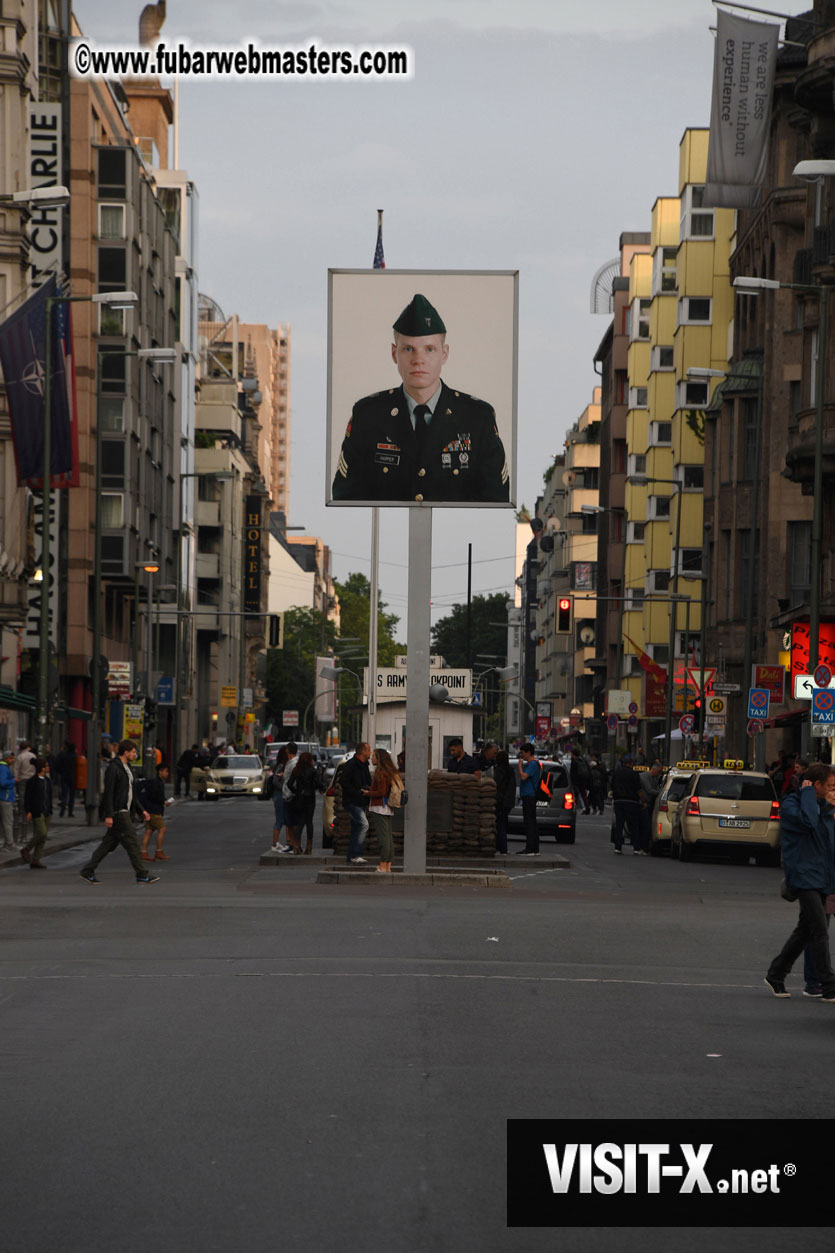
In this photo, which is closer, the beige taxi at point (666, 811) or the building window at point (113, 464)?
the beige taxi at point (666, 811)

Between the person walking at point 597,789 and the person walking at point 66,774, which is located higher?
the person walking at point 66,774

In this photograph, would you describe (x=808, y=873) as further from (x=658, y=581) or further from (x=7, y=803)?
(x=658, y=581)

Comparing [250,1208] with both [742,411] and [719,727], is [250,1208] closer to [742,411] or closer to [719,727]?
[719,727]

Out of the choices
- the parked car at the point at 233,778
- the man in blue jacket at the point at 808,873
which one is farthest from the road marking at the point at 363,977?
the parked car at the point at 233,778

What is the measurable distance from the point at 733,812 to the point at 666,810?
251 cm

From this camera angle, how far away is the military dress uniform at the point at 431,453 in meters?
28.4

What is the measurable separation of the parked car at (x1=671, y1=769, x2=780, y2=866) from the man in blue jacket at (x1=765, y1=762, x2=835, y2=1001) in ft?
71.0

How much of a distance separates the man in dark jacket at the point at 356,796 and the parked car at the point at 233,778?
39207mm

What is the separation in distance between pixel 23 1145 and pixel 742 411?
2541 inches

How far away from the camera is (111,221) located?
76.8m

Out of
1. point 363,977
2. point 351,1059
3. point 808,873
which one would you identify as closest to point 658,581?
point 808,873

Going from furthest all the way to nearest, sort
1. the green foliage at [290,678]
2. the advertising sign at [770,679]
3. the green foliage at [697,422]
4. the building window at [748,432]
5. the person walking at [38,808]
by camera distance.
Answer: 1. the green foliage at [290,678]
2. the green foliage at [697,422]
3. the building window at [748,432]
4. the advertising sign at [770,679]
5. the person walking at [38,808]

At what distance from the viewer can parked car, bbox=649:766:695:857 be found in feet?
129

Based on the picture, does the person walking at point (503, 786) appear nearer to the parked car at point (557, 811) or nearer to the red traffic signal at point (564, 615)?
the parked car at point (557, 811)
